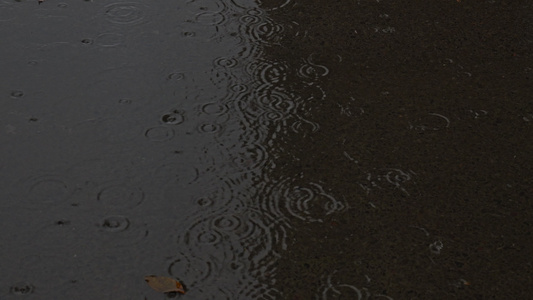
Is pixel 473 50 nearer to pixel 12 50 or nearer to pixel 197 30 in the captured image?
pixel 197 30

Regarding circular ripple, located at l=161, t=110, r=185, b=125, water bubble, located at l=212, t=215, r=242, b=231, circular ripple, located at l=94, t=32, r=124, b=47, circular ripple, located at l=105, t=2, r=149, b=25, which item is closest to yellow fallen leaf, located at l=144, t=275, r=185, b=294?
water bubble, located at l=212, t=215, r=242, b=231

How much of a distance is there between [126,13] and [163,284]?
2112 mm

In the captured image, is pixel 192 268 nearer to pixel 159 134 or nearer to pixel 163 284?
pixel 163 284

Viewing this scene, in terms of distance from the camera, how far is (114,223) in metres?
2.91

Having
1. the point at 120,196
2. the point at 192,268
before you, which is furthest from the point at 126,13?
the point at 192,268

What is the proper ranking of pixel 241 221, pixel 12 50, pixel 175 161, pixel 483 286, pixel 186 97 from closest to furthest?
pixel 483 286
pixel 241 221
pixel 175 161
pixel 186 97
pixel 12 50

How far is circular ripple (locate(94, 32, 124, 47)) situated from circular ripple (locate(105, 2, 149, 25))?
0.46 feet

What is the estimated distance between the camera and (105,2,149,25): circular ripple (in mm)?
4215

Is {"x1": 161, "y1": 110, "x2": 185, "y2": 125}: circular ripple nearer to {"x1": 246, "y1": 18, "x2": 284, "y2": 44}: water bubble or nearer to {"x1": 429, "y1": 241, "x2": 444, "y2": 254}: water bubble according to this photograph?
{"x1": 246, "y1": 18, "x2": 284, "y2": 44}: water bubble

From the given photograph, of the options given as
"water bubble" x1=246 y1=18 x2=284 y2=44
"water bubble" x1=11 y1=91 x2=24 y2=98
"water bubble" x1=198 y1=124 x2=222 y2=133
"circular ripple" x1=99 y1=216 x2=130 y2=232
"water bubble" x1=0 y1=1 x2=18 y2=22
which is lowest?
"water bubble" x1=0 y1=1 x2=18 y2=22

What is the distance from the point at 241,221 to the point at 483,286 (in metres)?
0.92

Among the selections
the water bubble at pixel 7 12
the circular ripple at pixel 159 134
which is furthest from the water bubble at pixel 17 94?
the water bubble at pixel 7 12

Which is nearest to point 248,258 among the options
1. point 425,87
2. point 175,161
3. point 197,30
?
point 175,161

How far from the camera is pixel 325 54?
13.1 feet
